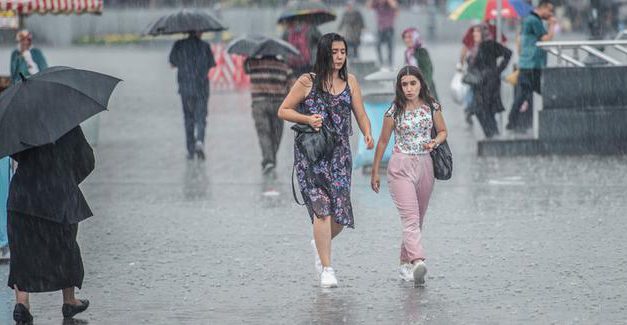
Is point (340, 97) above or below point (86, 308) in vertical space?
above

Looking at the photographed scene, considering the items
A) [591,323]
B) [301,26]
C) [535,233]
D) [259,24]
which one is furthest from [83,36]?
[591,323]

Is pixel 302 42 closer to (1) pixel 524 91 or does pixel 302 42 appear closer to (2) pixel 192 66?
(2) pixel 192 66

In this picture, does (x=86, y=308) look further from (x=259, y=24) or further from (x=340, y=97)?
(x=259, y=24)

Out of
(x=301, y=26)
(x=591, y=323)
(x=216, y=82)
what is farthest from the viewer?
(x=216, y=82)

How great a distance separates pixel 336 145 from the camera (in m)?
9.98

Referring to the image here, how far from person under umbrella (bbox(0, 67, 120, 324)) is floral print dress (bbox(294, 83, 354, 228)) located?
5.19ft

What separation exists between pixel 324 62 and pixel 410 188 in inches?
38.5

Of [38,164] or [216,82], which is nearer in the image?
[38,164]

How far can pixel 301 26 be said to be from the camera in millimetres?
19281

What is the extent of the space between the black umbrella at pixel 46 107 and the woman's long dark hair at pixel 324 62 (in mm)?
1563

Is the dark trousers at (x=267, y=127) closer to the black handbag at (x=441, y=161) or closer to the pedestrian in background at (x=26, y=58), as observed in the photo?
the pedestrian in background at (x=26, y=58)

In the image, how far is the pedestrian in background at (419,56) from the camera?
696 inches

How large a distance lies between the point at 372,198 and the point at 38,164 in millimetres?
6143

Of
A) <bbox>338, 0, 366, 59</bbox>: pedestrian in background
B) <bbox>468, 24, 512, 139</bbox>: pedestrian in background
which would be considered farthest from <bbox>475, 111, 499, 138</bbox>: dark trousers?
<bbox>338, 0, 366, 59</bbox>: pedestrian in background
